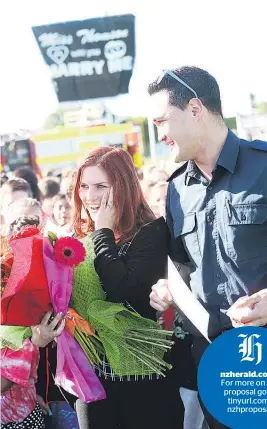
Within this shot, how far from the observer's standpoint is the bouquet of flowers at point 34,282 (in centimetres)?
207

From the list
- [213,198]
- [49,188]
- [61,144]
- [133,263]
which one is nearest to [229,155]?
[213,198]

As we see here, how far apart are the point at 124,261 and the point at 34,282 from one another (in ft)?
1.26

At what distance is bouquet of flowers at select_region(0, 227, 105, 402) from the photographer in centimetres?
207

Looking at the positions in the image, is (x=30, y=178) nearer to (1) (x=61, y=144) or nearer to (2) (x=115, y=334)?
(1) (x=61, y=144)

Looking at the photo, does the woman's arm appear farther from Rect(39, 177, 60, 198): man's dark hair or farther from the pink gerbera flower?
Rect(39, 177, 60, 198): man's dark hair

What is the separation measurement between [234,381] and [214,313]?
0.25m

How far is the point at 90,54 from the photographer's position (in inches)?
264

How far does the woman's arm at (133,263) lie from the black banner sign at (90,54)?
4.55 metres

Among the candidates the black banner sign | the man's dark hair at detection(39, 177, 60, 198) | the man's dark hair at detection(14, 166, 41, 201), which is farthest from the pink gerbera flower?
the black banner sign

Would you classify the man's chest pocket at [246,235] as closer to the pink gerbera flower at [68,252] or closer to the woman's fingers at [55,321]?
the pink gerbera flower at [68,252]

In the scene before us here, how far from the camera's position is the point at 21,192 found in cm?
498

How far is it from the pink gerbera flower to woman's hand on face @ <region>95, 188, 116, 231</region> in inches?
10.0

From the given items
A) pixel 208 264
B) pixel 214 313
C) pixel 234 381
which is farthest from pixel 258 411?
pixel 208 264

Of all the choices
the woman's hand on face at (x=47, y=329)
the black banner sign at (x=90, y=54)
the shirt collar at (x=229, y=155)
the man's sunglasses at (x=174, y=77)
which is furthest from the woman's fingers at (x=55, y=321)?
the black banner sign at (x=90, y=54)
